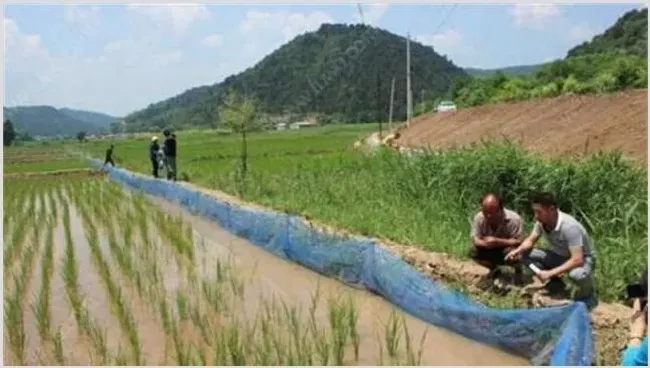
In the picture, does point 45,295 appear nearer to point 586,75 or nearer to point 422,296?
point 422,296

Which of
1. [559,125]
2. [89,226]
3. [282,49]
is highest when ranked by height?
[282,49]

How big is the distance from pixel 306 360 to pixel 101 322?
6.95 feet

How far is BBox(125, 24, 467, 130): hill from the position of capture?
2645 inches

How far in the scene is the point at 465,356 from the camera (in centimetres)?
455

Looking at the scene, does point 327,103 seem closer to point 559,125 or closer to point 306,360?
point 559,125

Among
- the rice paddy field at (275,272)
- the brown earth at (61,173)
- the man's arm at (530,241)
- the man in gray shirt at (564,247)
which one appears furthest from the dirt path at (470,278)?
the brown earth at (61,173)

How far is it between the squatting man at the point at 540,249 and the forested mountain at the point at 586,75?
11482 millimetres

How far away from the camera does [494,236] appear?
17.5 ft

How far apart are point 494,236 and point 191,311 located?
2.30 metres

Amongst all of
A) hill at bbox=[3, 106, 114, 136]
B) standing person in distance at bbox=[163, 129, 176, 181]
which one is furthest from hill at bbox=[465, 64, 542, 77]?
hill at bbox=[3, 106, 114, 136]

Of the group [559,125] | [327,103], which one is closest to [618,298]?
[559,125]

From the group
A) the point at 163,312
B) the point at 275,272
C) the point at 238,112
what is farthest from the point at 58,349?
the point at 238,112

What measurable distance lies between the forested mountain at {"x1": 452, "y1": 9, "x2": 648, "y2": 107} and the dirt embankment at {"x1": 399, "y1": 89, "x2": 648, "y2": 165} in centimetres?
92

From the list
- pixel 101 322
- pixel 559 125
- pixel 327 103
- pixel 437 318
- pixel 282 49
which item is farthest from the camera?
pixel 282 49
